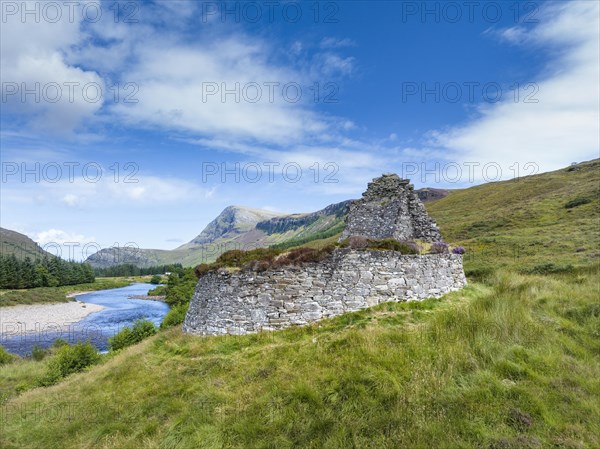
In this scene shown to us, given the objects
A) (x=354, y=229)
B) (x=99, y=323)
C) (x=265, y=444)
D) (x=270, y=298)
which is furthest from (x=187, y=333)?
(x=99, y=323)

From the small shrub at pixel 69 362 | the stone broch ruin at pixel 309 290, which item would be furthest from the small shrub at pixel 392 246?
the small shrub at pixel 69 362

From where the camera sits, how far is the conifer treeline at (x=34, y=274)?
86.6 metres

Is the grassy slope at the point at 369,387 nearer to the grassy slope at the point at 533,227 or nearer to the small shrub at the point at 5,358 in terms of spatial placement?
the grassy slope at the point at 533,227

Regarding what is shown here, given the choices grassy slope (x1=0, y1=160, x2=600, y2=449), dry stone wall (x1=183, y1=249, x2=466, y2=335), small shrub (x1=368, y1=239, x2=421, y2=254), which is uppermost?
small shrub (x1=368, y1=239, x2=421, y2=254)

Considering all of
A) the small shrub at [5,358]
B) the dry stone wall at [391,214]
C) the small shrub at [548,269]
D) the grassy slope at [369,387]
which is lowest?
the small shrub at [5,358]

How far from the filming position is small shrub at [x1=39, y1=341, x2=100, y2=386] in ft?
59.0

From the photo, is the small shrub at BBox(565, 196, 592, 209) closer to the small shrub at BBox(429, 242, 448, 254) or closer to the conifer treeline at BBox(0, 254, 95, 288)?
the small shrub at BBox(429, 242, 448, 254)

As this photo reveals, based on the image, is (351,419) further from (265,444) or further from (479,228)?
(479,228)

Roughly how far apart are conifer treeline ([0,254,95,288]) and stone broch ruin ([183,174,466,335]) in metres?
104

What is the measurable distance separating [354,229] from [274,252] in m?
7.31

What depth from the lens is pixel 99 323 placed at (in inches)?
1940

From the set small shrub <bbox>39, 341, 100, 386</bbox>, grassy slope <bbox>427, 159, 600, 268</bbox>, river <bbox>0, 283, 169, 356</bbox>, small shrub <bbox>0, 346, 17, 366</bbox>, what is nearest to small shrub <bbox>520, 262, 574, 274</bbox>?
grassy slope <bbox>427, 159, 600, 268</bbox>

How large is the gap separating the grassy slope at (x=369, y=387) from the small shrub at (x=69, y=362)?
210 inches

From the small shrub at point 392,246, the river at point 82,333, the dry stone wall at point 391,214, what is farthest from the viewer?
the river at point 82,333
